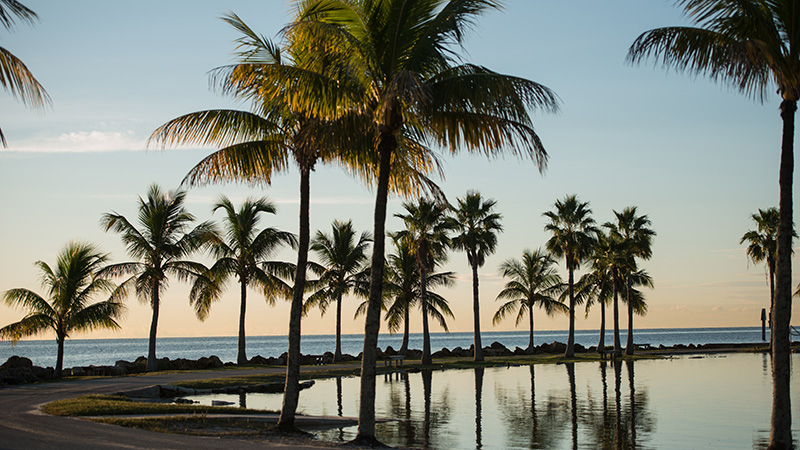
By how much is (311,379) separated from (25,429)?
20.7 m

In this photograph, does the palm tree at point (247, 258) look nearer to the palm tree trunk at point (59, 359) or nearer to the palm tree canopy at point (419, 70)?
the palm tree trunk at point (59, 359)

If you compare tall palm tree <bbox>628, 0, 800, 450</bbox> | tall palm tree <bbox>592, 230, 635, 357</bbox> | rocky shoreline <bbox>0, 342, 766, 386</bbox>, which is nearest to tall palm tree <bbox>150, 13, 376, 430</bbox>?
tall palm tree <bbox>628, 0, 800, 450</bbox>

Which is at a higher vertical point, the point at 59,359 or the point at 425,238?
the point at 425,238

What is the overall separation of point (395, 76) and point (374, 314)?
4.99 meters

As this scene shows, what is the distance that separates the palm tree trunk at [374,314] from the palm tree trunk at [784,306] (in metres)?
7.92

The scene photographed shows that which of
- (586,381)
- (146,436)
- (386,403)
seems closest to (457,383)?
(586,381)

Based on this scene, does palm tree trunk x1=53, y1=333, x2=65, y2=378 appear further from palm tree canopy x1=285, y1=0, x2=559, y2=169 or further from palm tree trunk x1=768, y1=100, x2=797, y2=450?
palm tree trunk x1=768, y1=100, x2=797, y2=450

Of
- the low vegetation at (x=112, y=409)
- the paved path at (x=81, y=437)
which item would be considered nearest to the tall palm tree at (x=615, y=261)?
the low vegetation at (x=112, y=409)

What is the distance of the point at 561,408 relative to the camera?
75.5 ft

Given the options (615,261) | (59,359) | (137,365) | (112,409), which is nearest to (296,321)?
(112,409)

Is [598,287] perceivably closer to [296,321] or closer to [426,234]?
[426,234]

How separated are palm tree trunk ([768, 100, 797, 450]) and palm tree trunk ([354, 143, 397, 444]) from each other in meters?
7.92

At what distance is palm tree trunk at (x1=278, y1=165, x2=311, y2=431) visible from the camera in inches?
628

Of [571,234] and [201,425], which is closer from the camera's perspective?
[201,425]
